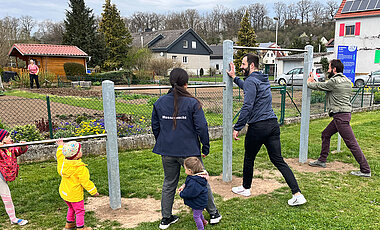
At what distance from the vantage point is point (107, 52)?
119ft

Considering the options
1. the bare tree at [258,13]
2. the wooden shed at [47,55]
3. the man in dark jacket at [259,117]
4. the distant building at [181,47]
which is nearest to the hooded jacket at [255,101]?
the man in dark jacket at [259,117]

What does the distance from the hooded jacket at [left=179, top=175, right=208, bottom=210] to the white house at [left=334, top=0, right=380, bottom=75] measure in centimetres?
3201

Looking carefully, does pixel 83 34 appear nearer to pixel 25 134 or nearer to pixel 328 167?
pixel 25 134

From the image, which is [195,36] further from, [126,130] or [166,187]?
[166,187]

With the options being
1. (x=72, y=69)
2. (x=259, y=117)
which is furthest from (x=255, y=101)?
(x=72, y=69)

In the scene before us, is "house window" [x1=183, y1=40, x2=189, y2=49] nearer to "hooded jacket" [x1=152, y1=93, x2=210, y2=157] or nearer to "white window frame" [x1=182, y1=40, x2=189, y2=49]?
"white window frame" [x1=182, y1=40, x2=189, y2=49]

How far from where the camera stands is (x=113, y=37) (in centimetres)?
3606

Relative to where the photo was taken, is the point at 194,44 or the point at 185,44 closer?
the point at 185,44

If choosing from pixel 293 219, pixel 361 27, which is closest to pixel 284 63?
pixel 361 27

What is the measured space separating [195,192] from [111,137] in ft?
4.32

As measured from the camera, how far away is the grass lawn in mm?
3357

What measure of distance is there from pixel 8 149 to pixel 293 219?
3.34 metres

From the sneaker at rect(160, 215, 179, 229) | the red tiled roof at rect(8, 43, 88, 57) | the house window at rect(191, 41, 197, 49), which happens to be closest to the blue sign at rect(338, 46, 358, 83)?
the sneaker at rect(160, 215, 179, 229)

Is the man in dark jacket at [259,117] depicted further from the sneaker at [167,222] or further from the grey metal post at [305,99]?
the grey metal post at [305,99]
